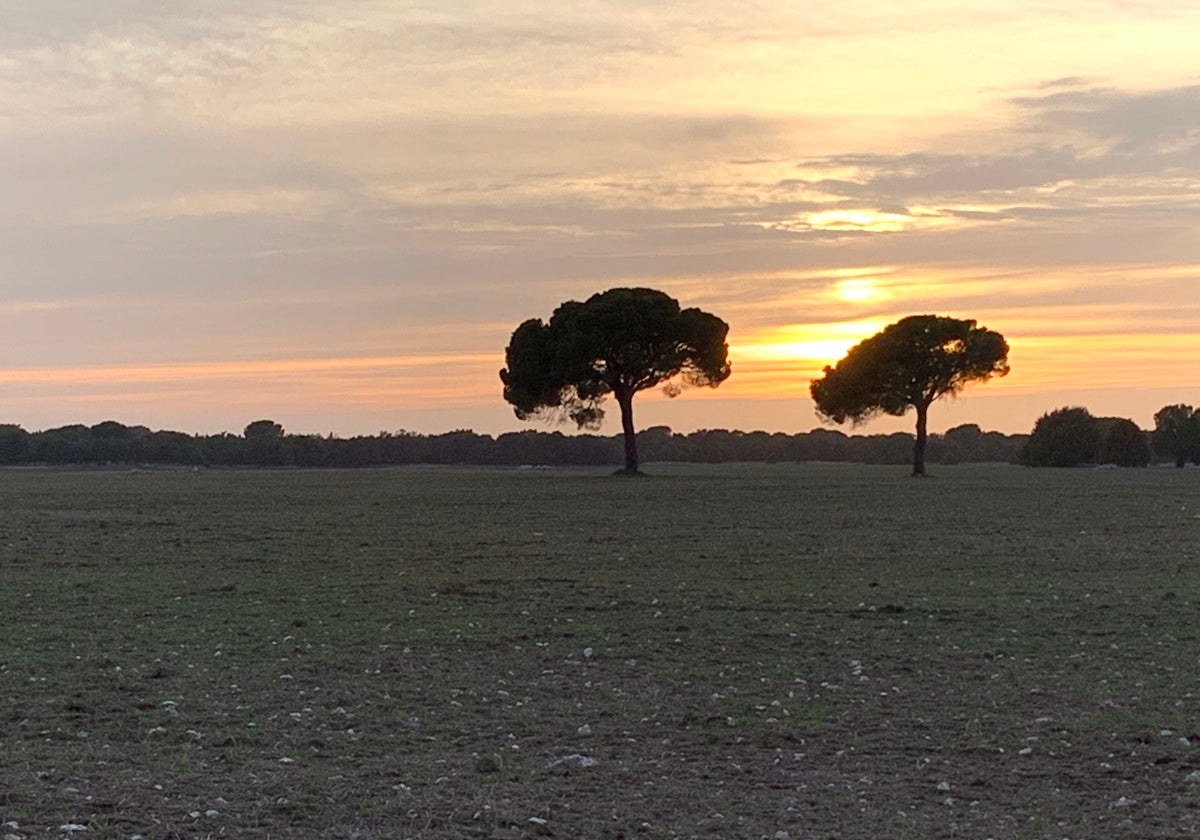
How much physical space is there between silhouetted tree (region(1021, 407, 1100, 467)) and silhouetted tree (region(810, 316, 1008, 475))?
Answer: 3855 cm

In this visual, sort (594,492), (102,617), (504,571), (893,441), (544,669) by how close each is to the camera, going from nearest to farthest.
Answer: (544,669) < (102,617) < (504,571) < (594,492) < (893,441)

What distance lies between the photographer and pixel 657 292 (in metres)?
90.0

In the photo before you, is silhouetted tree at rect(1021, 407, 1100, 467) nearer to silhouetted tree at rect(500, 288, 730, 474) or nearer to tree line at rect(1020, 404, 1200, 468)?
tree line at rect(1020, 404, 1200, 468)

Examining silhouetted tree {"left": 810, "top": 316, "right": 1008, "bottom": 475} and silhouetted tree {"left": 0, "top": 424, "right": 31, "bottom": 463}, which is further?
silhouetted tree {"left": 0, "top": 424, "right": 31, "bottom": 463}

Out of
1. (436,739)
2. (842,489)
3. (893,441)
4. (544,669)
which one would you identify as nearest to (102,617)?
(544,669)

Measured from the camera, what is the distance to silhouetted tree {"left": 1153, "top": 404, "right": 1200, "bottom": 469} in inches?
5320

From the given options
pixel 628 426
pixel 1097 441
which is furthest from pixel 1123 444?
pixel 628 426

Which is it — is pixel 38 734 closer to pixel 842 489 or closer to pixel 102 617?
pixel 102 617

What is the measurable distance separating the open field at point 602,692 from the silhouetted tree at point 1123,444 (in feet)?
372

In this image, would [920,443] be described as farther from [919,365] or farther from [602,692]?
[602,692]

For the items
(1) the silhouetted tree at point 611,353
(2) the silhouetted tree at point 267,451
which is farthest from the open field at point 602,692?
(2) the silhouetted tree at point 267,451

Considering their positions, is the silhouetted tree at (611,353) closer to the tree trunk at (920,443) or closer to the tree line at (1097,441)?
the tree trunk at (920,443)

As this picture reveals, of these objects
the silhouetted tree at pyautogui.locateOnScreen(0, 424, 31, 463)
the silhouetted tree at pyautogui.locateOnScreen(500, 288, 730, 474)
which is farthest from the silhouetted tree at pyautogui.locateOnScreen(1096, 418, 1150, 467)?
the silhouetted tree at pyautogui.locateOnScreen(0, 424, 31, 463)

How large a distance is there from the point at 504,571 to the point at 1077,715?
1387 centimetres
